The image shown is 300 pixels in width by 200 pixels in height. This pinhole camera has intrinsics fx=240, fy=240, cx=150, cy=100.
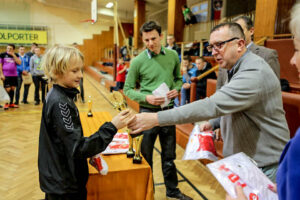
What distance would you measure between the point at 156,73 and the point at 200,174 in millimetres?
1573

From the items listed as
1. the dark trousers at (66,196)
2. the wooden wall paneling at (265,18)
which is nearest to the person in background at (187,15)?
the wooden wall paneling at (265,18)

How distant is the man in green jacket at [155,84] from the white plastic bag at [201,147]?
65 centimetres

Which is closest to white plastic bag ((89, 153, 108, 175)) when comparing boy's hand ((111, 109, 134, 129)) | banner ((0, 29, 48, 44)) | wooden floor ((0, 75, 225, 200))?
boy's hand ((111, 109, 134, 129))

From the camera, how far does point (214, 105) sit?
4.06ft

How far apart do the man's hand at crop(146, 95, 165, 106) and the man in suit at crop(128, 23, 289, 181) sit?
32.2 inches

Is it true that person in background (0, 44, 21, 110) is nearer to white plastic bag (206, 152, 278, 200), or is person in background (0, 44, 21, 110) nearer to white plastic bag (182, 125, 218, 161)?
white plastic bag (182, 125, 218, 161)

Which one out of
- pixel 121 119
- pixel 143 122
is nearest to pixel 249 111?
pixel 143 122

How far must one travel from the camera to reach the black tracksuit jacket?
4.25 feet

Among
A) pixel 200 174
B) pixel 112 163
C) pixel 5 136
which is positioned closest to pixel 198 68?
pixel 200 174

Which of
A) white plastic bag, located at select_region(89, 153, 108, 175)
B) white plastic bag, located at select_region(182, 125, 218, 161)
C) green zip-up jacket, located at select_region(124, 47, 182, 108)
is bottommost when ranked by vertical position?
white plastic bag, located at select_region(89, 153, 108, 175)

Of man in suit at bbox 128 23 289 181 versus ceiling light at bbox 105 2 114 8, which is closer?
man in suit at bbox 128 23 289 181

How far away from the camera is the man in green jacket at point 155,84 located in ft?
7.58

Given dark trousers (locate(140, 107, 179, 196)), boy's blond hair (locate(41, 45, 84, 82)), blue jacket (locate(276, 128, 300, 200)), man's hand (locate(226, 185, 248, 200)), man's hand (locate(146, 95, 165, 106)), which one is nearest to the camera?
blue jacket (locate(276, 128, 300, 200))

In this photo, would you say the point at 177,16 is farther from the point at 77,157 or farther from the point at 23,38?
the point at 23,38
